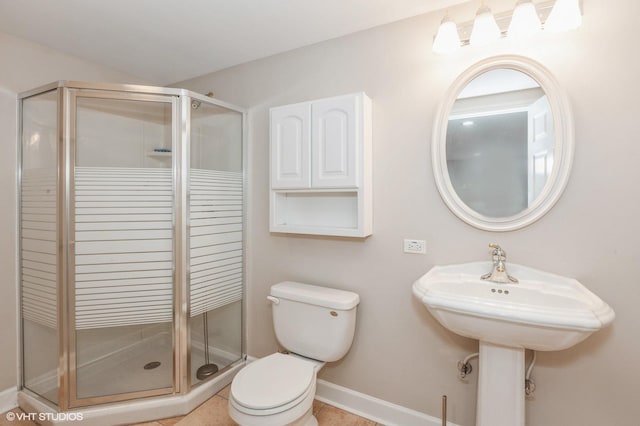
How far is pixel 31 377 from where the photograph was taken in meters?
1.92

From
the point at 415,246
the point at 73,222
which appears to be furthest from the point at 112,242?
the point at 415,246

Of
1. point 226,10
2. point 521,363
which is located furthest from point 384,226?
point 226,10

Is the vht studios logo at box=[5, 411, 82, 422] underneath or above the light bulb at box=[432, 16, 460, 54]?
underneath

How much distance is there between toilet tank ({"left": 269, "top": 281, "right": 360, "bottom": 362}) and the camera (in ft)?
5.83

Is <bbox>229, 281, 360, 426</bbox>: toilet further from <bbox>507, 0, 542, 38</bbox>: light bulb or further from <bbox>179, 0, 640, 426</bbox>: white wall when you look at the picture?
<bbox>507, 0, 542, 38</bbox>: light bulb

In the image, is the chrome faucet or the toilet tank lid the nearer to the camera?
the chrome faucet

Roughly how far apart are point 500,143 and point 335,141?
868 mm

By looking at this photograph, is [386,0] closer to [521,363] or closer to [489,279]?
[489,279]

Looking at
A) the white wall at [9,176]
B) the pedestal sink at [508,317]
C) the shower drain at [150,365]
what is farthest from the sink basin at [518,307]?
the white wall at [9,176]

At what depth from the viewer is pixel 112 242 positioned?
1805 millimetres

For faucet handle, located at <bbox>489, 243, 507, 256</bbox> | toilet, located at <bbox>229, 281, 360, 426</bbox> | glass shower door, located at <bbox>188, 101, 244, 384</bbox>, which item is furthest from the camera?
glass shower door, located at <bbox>188, 101, 244, 384</bbox>

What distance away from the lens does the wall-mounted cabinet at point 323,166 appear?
5.73 ft

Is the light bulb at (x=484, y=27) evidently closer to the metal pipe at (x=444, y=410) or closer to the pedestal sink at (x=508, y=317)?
the pedestal sink at (x=508, y=317)

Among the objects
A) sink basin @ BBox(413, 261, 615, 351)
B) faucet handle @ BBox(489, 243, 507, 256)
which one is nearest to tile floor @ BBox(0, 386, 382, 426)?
sink basin @ BBox(413, 261, 615, 351)
